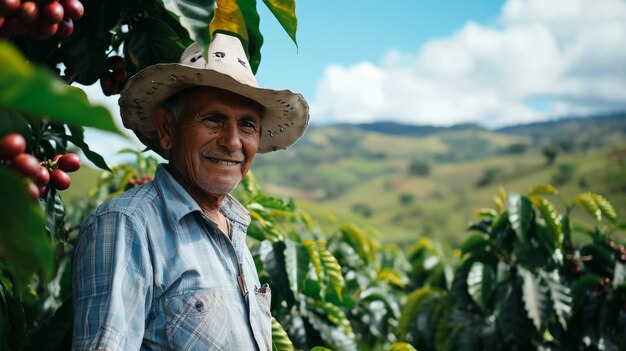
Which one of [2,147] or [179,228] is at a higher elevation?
[2,147]

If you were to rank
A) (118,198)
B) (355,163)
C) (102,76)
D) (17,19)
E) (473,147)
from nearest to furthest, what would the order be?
(17,19)
(118,198)
(102,76)
(355,163)
(473,147)

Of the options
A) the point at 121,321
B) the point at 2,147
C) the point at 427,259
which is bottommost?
the point at 427,259

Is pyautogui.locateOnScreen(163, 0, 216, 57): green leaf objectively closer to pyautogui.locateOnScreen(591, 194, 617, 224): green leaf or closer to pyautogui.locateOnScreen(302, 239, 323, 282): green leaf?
pyautogui.locateOnScreen(302, 239, 323, 282): green leaf

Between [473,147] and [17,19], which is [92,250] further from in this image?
[473,147]

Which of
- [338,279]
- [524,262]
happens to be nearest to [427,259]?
[524,262]

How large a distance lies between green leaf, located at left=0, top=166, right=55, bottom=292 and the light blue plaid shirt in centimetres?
66

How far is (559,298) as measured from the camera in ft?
12.0

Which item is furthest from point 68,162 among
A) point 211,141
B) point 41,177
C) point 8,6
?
point 8,6

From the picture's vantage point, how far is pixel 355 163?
5782 inches

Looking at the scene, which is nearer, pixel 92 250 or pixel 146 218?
pixel 92 250

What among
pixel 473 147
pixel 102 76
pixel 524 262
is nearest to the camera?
pixel 102 76

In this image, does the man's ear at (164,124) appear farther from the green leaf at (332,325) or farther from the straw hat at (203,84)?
the green leaf at (332,325)

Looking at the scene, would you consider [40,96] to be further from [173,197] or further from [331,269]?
[331,269]

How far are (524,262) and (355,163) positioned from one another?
143401mm
